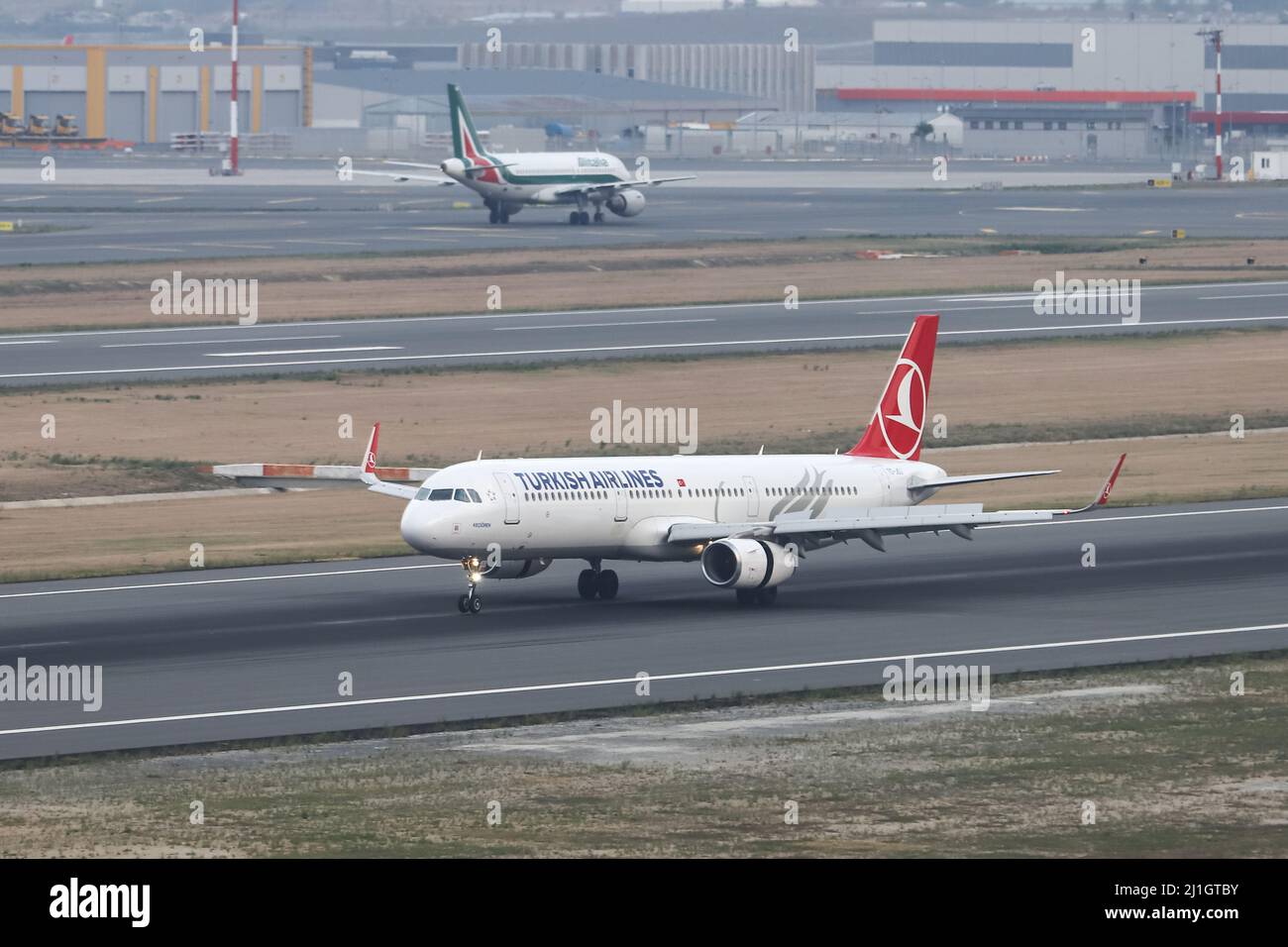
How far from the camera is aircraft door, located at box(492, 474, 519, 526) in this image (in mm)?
49406

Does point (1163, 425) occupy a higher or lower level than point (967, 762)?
higher

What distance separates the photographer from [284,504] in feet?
233

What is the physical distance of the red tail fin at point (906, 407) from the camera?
5862 cm

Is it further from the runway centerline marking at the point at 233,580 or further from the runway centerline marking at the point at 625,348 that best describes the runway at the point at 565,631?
the runway centerline marking at the point at 625,348

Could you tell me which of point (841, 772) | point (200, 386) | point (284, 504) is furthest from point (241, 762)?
point (200, 386)

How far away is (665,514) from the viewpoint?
52.4 m

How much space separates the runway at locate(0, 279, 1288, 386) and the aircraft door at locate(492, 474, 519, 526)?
47.5m

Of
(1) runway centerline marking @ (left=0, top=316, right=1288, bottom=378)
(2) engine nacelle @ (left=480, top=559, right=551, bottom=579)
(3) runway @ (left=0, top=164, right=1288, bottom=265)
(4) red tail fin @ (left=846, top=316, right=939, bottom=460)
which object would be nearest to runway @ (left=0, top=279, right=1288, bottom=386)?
(1) runway centerline marking @ (left=0, top=316, right=1288, bottom=378)

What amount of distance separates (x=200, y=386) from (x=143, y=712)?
175ft

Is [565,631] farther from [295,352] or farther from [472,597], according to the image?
[295,352]

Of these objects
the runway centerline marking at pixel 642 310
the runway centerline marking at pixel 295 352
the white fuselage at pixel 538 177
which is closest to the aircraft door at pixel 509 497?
the runway centerline marking at pixel 295 352

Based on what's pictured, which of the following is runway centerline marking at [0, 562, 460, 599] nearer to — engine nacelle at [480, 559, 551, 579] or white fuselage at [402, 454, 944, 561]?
white fuselage at [402, 454, 944, 561]
